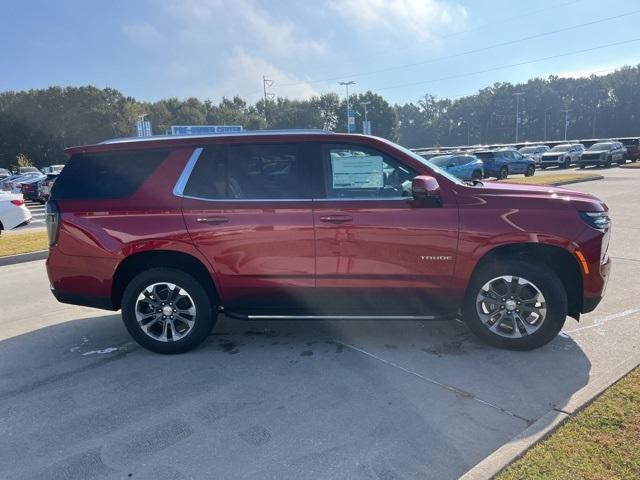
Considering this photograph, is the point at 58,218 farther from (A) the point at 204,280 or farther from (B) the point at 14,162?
(B) the point at 14,162

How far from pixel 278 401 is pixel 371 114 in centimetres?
10774

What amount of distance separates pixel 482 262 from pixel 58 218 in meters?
3.76

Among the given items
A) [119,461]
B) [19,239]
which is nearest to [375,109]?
[19,239]

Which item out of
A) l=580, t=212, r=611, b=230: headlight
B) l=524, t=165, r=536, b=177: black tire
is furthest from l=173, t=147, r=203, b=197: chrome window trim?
Answer: l=524, t=165, r=536, b=177: black tire

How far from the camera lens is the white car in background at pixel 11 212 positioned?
11875 millimetres

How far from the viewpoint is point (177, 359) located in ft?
13.9

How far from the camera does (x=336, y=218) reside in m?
3.97

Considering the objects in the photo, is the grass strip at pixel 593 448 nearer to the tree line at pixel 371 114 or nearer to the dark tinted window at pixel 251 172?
the dark tinted window at pixel 251 172

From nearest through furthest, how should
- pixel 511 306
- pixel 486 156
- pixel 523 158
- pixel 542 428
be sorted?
pixel 542 428 < pixel 511 306 < pixel 486 156 < pixel 523 158

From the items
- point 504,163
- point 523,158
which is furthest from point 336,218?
point 523,158

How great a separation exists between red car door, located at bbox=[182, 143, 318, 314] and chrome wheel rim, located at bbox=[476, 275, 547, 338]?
1.52 metres

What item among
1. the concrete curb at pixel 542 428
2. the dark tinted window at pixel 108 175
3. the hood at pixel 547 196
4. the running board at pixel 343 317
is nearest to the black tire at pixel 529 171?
the hood at pixel 547 196

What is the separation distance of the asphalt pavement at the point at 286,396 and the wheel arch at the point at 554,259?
0.46 metres

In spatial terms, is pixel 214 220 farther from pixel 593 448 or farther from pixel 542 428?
pixel 593 448
